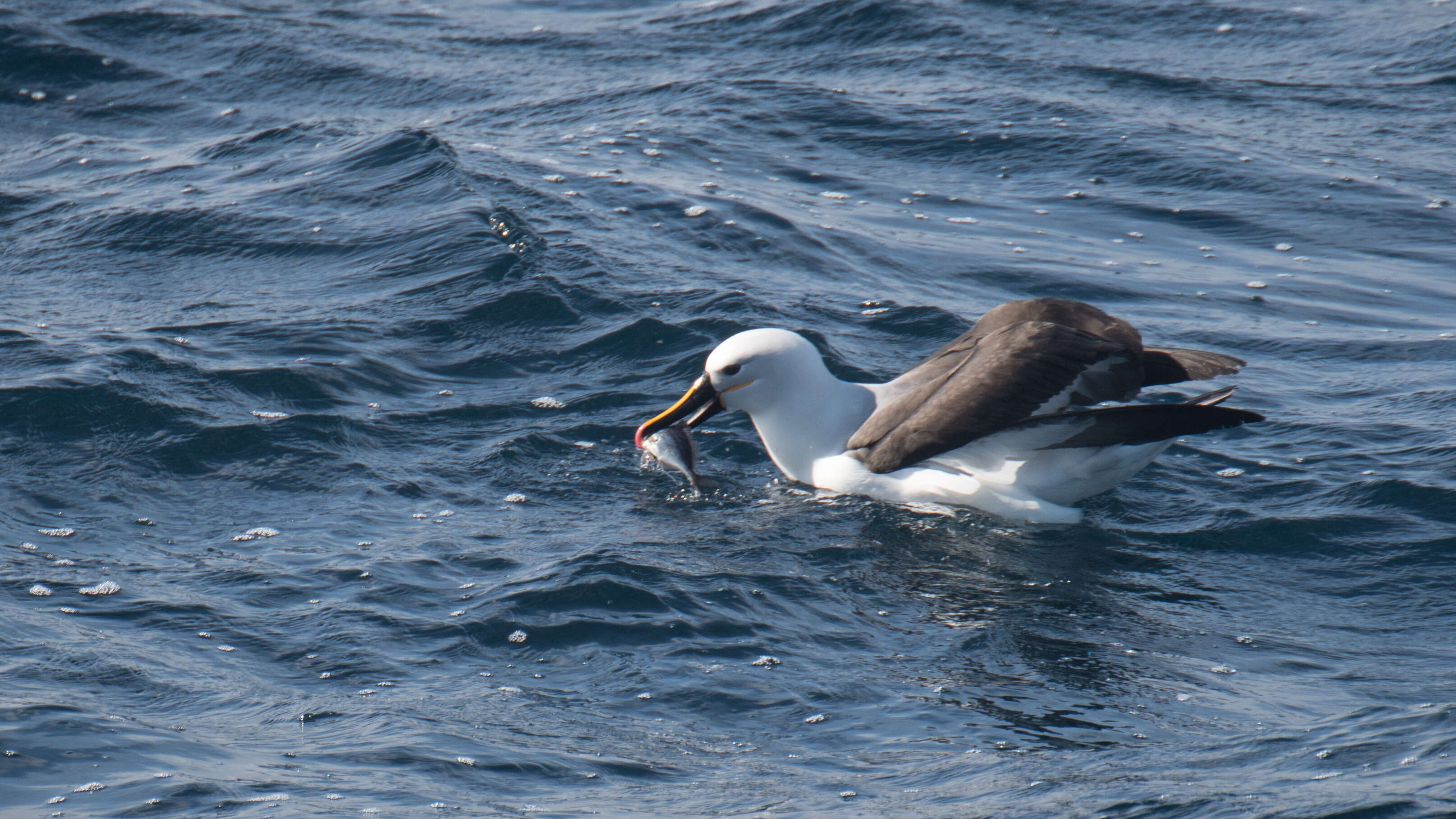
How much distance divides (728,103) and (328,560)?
900 cm

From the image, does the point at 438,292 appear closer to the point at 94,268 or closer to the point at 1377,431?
the point at 94,268

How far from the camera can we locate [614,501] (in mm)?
7328

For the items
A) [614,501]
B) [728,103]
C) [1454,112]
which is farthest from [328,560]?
[1454,112]

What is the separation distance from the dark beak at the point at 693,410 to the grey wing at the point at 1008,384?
112 cm

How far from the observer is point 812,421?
7.49 m

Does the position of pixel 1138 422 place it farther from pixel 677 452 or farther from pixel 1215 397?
pixel 677 452


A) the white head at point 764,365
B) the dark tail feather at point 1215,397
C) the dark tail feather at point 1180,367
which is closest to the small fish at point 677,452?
the white head at point 764,365

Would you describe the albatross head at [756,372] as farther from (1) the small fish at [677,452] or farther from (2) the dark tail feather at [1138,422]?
(2) the dark tail feather at [1138,422]

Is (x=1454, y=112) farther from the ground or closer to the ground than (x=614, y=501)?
farther from the ground

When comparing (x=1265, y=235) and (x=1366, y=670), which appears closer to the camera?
(x=1366, y=670)

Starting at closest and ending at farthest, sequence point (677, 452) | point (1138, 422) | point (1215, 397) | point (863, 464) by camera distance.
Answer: point (1138, 422) → point (1215, 397) → point (863, 464) → point (677, 452)

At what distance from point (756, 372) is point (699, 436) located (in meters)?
1.02

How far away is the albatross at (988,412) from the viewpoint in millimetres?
6578

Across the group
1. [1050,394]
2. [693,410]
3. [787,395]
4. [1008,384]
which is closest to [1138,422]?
[1050,394]
